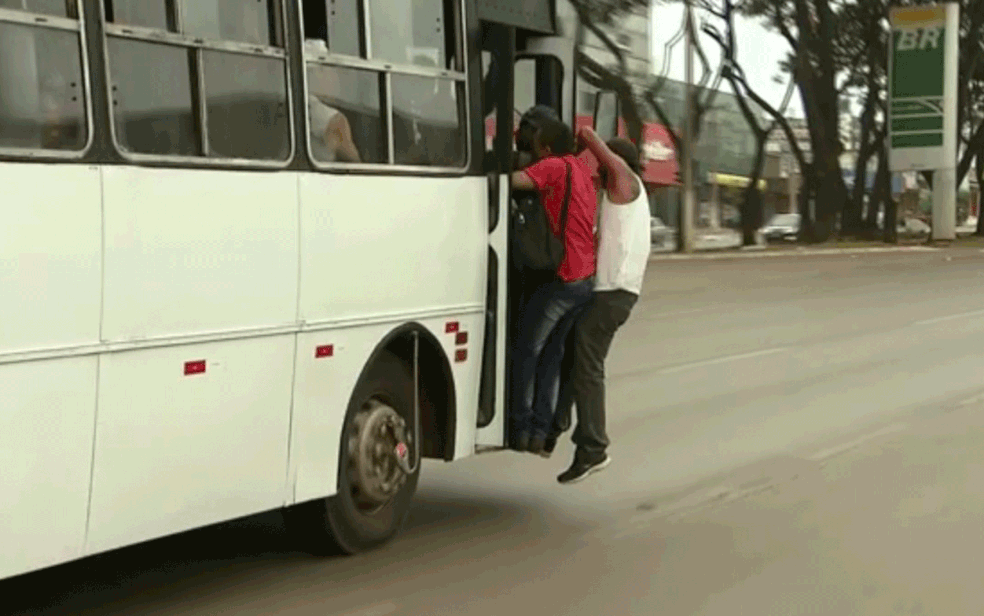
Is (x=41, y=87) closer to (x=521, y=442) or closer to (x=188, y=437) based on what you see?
(x=188, y=437)

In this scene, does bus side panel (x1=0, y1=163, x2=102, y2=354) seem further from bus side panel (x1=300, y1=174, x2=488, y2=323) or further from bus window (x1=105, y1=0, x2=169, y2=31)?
bus side panel (x1=300, y1=174, x2=488, y2=323)

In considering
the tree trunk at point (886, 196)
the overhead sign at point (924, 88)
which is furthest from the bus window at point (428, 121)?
the tree trunk at point (886, 196)

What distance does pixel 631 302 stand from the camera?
8.26 metres

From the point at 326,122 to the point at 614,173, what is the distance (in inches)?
69.6

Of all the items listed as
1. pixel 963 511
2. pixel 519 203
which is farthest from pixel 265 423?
pixel 963 511

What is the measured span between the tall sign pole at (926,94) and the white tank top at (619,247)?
168ft

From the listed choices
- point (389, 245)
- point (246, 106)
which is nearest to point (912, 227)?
point (389, 245)

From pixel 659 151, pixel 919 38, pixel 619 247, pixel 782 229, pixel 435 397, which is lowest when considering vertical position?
pixel 782 229

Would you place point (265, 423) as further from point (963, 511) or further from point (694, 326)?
point (694, 326)

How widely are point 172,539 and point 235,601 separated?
1.27m

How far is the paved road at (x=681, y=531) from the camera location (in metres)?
6.85

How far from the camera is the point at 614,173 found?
8203mm

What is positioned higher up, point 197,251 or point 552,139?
point 552,139

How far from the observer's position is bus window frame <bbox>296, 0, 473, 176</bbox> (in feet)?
22.4
